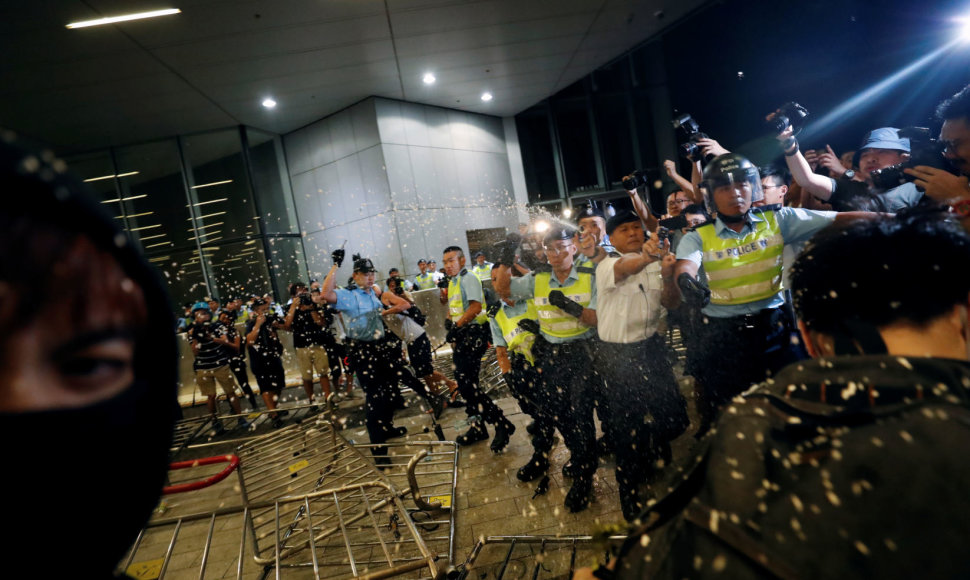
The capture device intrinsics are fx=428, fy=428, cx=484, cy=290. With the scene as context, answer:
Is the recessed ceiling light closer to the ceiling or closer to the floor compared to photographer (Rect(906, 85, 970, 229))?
closer to the ceiling

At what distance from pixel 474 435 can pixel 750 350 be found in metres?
2.85

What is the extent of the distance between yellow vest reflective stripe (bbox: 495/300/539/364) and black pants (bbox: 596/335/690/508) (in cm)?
71

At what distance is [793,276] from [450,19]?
9.11 m

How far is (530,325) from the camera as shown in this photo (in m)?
3.55

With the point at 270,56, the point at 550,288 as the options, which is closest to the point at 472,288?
the point at 550,288

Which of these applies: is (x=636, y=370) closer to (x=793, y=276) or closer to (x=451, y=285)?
(x=793, y=276)

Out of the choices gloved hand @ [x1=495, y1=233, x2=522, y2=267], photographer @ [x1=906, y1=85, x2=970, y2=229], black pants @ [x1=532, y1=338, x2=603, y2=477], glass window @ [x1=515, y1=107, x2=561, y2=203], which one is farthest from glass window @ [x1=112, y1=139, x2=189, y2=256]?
photographer @ [x1=906, y1=85, x2=970, y2=229]

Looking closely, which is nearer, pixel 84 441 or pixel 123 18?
pixel 84 441

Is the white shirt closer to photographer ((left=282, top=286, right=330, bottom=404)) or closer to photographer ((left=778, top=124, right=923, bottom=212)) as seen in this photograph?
photographer ((left=778, top=124, right=923, bottom=212))

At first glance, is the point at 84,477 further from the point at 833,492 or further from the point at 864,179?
the point at 864,179

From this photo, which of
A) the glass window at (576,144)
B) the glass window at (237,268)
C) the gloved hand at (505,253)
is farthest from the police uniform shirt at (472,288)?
the glass window at (576,144)

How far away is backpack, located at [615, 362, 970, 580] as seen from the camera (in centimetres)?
61

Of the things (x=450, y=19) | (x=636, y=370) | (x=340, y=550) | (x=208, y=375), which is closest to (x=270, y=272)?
(x=208, y=375)

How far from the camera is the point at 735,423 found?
0.80 m
